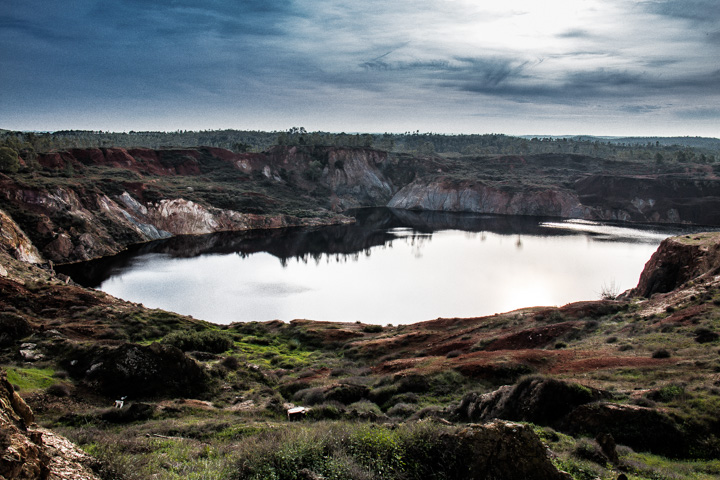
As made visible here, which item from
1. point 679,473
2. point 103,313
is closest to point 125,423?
point 679,473

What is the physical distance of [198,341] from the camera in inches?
1009

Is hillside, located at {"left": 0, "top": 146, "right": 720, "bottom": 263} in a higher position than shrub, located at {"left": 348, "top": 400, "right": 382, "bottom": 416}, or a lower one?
higher

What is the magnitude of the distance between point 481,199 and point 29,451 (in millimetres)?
118720

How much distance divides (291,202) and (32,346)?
8625 centimetres

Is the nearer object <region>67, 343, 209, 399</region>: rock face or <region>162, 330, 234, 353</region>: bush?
<region>67, 343, 209, 399</region>: rock face

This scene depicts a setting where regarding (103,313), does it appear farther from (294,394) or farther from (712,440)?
(712,440)

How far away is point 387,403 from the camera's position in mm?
17078

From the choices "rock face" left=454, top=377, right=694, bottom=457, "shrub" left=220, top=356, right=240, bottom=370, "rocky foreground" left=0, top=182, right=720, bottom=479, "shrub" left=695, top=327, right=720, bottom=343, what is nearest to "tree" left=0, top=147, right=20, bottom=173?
"rocky foreground" left=0, top=182, right=720, bottom=479

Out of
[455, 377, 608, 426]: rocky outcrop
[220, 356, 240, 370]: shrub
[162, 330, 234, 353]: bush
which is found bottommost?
[162, 330, 234, 353]: bush

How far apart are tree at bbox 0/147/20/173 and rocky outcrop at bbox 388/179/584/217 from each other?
8445cm

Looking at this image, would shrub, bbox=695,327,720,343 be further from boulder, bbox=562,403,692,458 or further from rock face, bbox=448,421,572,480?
rock face, bbox=448,421,572,480

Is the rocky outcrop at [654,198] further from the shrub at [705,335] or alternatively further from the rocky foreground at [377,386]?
the shrub at [705,335]

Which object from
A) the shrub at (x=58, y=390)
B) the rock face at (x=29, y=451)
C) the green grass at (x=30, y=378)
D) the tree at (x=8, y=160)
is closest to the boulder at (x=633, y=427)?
the rock face at (x=29, y=451)

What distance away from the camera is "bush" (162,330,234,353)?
25.3 metres
